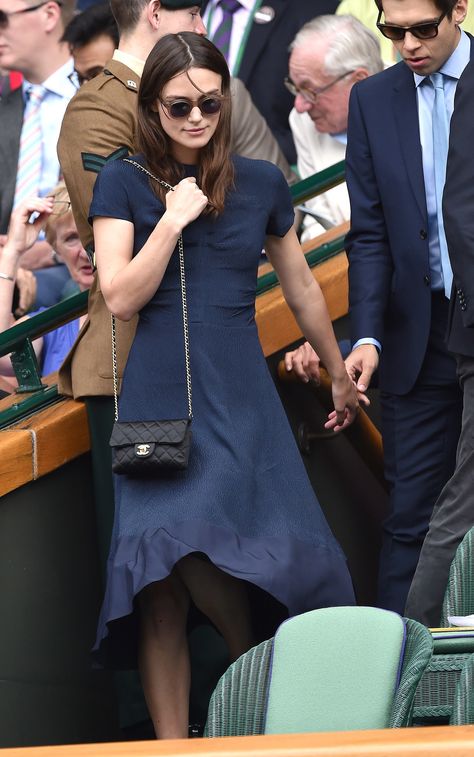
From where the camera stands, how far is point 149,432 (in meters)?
4.46

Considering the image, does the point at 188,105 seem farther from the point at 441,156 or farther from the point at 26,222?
the point at 26,222

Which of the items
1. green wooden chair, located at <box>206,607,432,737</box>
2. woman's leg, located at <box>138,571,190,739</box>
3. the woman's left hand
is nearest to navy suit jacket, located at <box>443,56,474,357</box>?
the woman's left hand

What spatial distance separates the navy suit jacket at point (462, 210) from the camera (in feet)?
15.1

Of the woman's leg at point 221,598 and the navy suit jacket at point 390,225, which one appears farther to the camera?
the navy suit jacket at point 390,225

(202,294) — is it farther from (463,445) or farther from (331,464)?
(331,464)

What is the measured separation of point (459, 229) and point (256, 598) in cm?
120

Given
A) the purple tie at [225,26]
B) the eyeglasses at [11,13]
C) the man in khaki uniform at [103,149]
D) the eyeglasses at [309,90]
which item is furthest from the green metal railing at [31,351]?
the purple tie at [225,26]

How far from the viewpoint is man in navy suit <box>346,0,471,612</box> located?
5.12 meters

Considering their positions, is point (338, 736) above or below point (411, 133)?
below

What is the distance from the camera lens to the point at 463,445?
15.7ft

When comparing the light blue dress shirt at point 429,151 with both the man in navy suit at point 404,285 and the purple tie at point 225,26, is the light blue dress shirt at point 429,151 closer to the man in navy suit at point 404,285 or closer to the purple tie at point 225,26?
the man in navy suit at point 404,285

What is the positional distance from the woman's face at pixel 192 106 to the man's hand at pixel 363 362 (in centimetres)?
88

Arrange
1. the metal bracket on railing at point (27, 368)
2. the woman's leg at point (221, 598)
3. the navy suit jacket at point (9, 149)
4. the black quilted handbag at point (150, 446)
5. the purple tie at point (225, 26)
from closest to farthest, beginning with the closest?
the black quilted handbag at point (150, 446) → the woman's leg at point (221, 598) → the metal bracket on railing at point (27, 368) → the navy suit jacket at point (9, 149) → the purple tie at point (225, 26)

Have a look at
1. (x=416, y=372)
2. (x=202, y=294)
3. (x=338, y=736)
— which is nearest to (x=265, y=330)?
(x=416, y=372)
